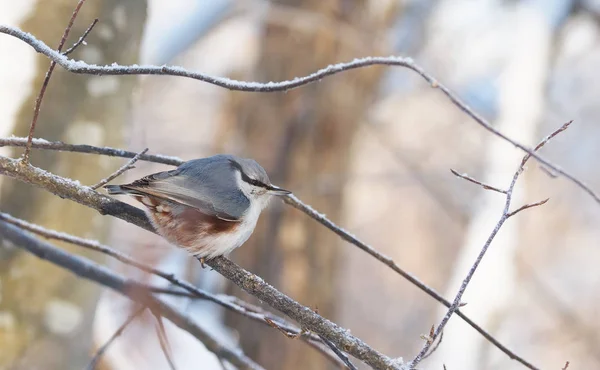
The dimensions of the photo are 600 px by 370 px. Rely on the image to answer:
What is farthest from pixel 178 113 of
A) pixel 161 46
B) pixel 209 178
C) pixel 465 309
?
pixel 209 178

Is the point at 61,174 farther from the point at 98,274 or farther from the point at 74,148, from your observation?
the point at 74,148

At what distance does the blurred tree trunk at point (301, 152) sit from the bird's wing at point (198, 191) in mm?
1890

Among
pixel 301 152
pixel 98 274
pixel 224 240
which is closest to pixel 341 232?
pixel 224 240

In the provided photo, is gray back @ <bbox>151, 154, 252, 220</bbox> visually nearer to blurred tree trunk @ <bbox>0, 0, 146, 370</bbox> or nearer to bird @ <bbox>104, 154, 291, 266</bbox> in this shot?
bird @ <bbox>104, 154, 291, 266</bbox>

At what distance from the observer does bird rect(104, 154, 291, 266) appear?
1.10 meters

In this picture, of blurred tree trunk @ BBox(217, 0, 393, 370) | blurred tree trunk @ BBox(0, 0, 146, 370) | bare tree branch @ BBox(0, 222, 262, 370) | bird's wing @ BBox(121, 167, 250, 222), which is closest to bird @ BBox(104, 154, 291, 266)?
bird's wing @ BBox(121, 167, 250, 222)

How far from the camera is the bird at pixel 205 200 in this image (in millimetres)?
1097

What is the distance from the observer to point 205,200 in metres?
1.16

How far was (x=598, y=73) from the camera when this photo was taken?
7613 mm

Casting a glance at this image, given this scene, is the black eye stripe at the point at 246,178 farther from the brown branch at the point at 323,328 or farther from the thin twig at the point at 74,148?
the brown branch at the point at 323,328

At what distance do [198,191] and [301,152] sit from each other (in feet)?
6.73

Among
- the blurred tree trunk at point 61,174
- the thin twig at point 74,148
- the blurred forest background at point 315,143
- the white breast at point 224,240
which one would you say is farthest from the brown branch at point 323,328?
the blurred tree trunk at point 61,174

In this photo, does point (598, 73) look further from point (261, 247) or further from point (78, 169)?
point (78, 169)

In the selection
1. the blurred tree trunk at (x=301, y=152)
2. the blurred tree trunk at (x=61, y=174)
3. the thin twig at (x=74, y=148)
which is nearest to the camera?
the thin twig at (x=74, y=148)
